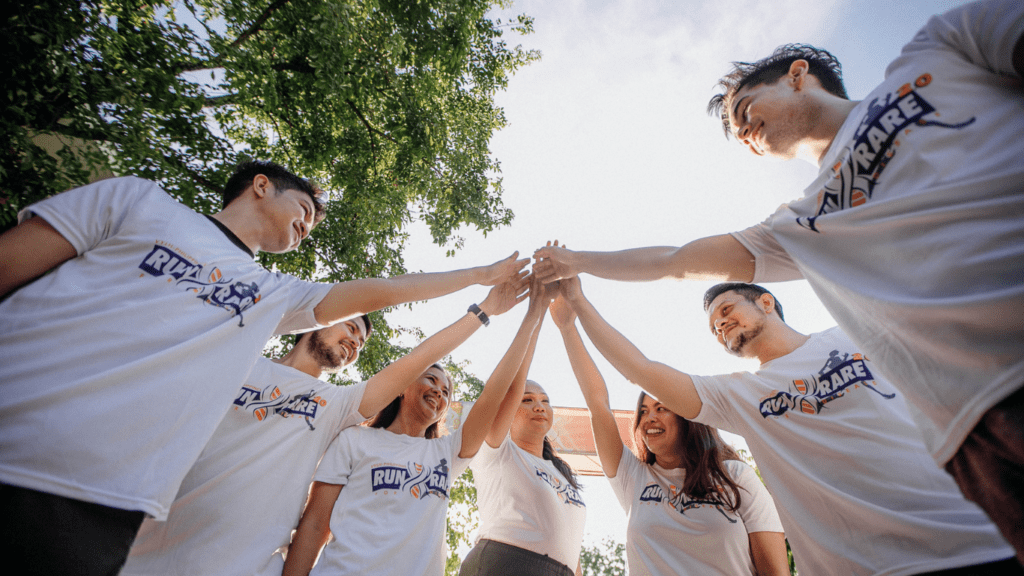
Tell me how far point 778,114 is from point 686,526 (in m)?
2.24

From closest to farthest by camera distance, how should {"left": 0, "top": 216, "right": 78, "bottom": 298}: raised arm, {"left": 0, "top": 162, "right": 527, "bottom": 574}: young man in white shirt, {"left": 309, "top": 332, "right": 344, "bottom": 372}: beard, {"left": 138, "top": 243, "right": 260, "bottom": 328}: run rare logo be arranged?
{"left": 0, "top": 162, "right": 527, "bottom": 574}: young man in white shirt < {"left": 0, "top": 216, "right": 78, "bottom": 298}: raised arm < {"left": 138, "top": 243, "right": 260, "bottom": 328}: run rare logo < {"left": 309, "top": 332, "right": 344, "bottom": 372}: beard

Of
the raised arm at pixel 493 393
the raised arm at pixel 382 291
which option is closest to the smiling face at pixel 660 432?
the raised arm at pixel 493 393

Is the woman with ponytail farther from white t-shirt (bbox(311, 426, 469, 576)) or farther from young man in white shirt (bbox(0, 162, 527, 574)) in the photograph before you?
young man in white shirt (bbox(0, 162, 527, 574))

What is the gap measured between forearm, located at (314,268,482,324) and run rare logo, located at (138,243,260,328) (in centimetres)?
41

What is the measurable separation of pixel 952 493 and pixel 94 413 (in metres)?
2.72

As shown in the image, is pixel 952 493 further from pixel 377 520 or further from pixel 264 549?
pixel 264 549

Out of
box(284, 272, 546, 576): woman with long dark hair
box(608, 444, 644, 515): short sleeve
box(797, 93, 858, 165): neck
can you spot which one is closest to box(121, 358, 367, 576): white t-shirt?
box(284, 272, 546, 576): woman with long dark hair

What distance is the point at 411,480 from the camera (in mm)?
2525

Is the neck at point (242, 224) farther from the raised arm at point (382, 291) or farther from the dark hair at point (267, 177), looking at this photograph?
the raised arm at point (382, 291)

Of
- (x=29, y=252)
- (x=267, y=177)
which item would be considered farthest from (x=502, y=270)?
(x=29, y=252)

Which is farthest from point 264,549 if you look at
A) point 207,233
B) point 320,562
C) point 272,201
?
point 272,201

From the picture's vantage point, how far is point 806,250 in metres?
1.46

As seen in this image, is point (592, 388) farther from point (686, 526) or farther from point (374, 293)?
point (374, 293)

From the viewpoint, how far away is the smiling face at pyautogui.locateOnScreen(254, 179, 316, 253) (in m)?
2.29
